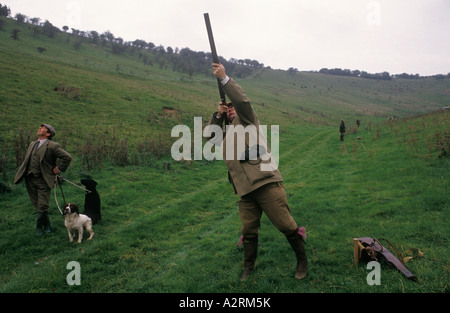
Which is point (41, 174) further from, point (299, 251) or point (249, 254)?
point (299, 251)

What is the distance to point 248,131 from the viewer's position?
438 centimetres

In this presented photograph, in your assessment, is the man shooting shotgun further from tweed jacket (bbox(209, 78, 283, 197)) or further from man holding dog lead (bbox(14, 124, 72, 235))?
man holding dog lead (bbox(14, 124, 72, 235))

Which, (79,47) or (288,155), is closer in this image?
(288,155)

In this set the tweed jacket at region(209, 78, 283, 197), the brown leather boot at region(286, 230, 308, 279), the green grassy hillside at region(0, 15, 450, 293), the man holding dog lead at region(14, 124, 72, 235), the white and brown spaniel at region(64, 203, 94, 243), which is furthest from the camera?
the man holding dog lead at region(14, 124, 72, 235)

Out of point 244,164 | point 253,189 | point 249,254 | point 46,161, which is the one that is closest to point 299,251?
point 249,254

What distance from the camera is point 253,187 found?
4180mm

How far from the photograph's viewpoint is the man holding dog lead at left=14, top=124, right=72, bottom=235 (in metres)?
6.94

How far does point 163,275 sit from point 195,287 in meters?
0.85

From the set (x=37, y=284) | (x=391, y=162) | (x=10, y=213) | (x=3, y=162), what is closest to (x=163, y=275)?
(x=37, y=284)

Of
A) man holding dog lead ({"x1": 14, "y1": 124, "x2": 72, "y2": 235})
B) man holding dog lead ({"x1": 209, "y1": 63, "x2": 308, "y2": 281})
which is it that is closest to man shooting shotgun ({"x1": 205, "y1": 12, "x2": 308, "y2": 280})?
man holding dog lead ({"x1": 209, "y1": 63, "x2": 308, "y2": 281})

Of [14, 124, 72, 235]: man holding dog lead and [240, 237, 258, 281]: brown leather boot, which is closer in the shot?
[240, 237, 258, 281]: brown leather boot

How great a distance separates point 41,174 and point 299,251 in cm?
676

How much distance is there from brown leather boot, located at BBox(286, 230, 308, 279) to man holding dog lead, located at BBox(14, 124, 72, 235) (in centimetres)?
628
